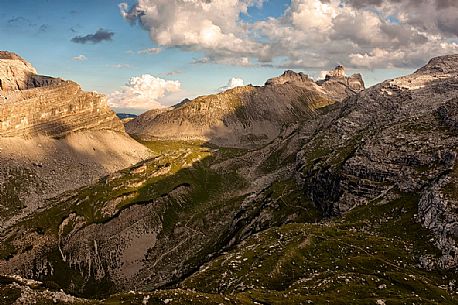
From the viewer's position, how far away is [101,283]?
18388cm

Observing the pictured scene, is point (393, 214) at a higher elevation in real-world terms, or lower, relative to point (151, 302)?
lower

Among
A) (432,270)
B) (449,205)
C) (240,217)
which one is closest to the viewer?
(432,270)

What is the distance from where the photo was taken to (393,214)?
389 feet

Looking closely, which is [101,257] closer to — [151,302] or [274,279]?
[274,279]

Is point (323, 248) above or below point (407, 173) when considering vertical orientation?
below

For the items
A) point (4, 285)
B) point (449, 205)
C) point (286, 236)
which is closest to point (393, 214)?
point (449, 205)

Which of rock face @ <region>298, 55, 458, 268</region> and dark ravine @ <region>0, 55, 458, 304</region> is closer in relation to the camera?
dark ravine @ <region>0, 55, 458, 304</region>

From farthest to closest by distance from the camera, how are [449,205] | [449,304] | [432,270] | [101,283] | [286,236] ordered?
[101,283]
[286,236]
[449,205]
[432,270]
[449,304]

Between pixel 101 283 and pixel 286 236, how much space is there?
105m

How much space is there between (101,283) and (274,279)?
119m

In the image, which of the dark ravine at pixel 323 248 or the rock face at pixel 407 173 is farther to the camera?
the rock face at pixel 407 173

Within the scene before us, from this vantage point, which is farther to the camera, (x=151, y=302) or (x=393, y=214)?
(x=393, y=214)

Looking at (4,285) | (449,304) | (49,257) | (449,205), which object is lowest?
(49,257)

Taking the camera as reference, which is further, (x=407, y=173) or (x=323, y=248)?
(x=407, y=173)
